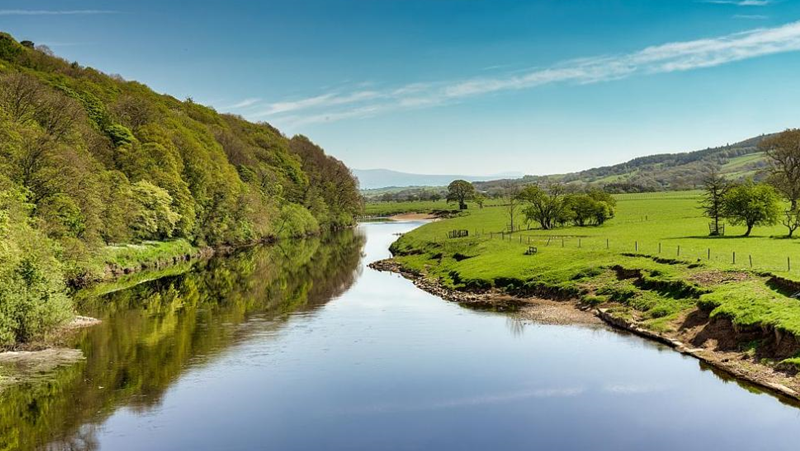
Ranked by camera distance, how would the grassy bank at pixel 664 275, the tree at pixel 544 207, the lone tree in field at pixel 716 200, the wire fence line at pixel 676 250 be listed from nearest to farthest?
the grassy bank at pixel 664 275
the wire fence line at pixel 676 250
the lone tree in field at pixel 716 200
the tree at pixel 544 207

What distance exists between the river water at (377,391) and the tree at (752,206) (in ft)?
137

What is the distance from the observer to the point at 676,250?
60812 millimetres

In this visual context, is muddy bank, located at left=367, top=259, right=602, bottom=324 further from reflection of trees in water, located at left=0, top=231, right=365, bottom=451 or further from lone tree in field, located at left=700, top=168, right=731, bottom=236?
lone tree in field, located at left=700, top=168, right=731, bottom=236

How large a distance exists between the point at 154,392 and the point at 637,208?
130m

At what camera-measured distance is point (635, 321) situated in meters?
44.1

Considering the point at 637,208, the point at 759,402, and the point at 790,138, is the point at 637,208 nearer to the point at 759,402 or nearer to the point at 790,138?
the point at 790,138

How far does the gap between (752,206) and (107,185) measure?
73758 millimetres

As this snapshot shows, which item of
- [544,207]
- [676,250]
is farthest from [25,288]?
[544,207]

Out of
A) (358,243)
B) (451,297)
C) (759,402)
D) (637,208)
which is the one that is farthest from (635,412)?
(637,208)

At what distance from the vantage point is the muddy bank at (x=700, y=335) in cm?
3134

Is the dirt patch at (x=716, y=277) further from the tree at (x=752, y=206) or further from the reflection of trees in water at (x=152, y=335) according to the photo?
the tree at (x=752, y=206)

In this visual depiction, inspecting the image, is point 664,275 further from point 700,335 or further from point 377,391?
point 377,391

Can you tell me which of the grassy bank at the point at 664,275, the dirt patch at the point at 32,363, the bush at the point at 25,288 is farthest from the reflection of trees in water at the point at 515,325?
the bush at the point at 25,288

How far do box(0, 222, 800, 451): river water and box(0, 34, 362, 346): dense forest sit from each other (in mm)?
6545
